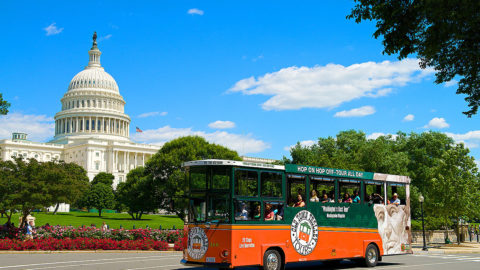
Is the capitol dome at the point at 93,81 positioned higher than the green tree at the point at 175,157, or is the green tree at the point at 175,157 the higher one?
the capitol dome at the point at 93,81

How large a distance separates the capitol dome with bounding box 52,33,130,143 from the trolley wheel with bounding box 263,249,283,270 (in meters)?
150

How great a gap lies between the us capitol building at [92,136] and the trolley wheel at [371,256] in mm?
135090

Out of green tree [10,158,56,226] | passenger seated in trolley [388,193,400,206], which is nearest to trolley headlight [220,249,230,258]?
passenger seated in trolley [388,193,400,206]

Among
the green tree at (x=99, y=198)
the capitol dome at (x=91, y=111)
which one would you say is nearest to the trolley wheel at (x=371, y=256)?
the green tree at (x=99, y=198)

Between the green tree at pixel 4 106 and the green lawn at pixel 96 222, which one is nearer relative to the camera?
the green tree at pixel 4 106

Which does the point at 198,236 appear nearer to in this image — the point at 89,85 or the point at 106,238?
the point at 106,238

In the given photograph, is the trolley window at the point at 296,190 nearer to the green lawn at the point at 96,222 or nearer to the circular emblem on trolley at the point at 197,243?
the circular emblem on trolley at the point at 197,243

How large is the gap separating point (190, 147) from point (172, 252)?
24.6 meters

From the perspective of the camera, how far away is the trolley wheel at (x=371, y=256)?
21.2 m

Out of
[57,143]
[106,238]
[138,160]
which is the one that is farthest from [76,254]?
[57,143]

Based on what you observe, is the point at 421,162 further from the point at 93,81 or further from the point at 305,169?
the point at 93,81

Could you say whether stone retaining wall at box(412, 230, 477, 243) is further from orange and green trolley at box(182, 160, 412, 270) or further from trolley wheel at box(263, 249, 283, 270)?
trolley wheel at box(263, 249, 283, 270)

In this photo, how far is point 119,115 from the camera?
16538 cm

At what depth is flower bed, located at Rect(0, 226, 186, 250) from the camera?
93.7ft
